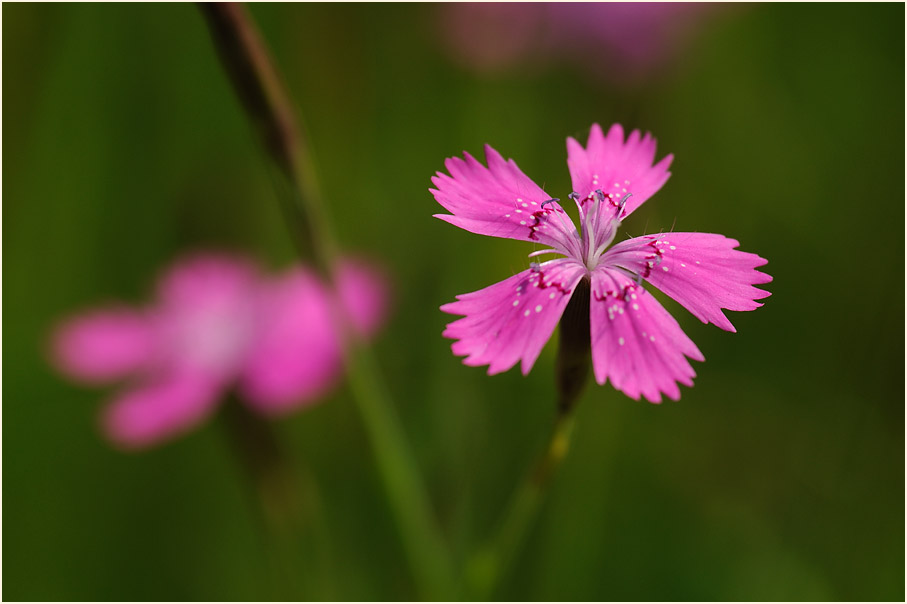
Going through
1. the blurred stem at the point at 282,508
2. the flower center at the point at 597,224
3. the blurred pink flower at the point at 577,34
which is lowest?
the blurred stem at the point at 282,508

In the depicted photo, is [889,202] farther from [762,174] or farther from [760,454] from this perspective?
[760,454]

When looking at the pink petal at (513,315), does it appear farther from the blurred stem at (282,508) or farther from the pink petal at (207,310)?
the pink petal at (207,310)

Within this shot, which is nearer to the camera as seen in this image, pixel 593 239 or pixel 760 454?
pixel 593 239

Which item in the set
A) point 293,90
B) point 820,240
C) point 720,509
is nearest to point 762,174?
point 820,240

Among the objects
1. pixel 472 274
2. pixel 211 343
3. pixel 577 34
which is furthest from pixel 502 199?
pixel 577 34

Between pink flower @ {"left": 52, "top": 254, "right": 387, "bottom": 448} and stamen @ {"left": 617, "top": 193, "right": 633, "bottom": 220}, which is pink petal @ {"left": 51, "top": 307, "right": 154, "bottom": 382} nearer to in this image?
pink flower @ {"left": 52, "top": 254, "right": 387, "bottom": 448}

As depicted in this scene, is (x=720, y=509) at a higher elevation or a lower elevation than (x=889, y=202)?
lower

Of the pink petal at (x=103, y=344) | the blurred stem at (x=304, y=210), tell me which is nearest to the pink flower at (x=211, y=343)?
the pink petal at (x=103, y=344)
